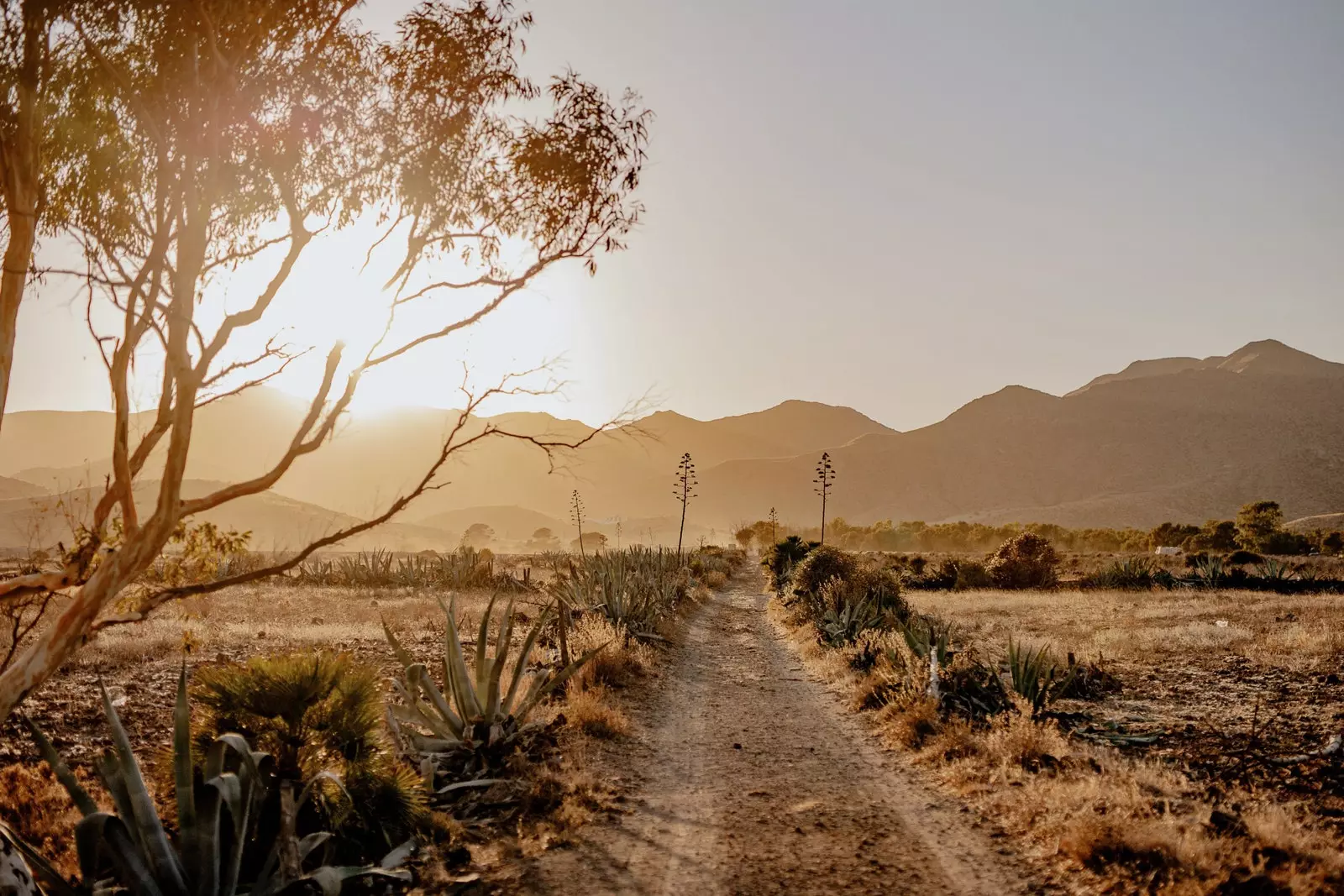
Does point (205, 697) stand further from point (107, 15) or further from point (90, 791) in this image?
point (107, 15)

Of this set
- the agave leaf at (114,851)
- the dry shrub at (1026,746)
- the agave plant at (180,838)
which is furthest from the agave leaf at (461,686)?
the dry shrub at (1026,746)

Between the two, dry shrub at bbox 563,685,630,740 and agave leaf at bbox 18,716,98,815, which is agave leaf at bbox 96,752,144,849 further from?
dry shrub at bbox 563,685,630,740

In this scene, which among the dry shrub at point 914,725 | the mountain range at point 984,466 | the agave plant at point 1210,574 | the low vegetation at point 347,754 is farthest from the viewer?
the mountain range at point 984,466

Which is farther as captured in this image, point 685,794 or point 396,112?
point 396,112

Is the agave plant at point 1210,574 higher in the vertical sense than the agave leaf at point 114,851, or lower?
lower


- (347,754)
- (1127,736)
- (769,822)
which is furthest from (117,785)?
(1127,736)

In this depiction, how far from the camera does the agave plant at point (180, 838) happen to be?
3.94 m

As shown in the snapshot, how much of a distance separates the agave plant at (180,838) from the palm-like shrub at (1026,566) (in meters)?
35.6

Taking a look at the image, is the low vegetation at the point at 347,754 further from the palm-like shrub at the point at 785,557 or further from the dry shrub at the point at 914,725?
the palm-like shrub at the point at 785,557

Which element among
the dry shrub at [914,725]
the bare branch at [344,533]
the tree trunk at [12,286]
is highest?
the tree trunk at [12,286]

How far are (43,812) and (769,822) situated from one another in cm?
568

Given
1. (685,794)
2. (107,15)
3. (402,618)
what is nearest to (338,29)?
(107,15)

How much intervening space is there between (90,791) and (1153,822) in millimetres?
8039

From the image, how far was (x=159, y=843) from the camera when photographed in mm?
4059
